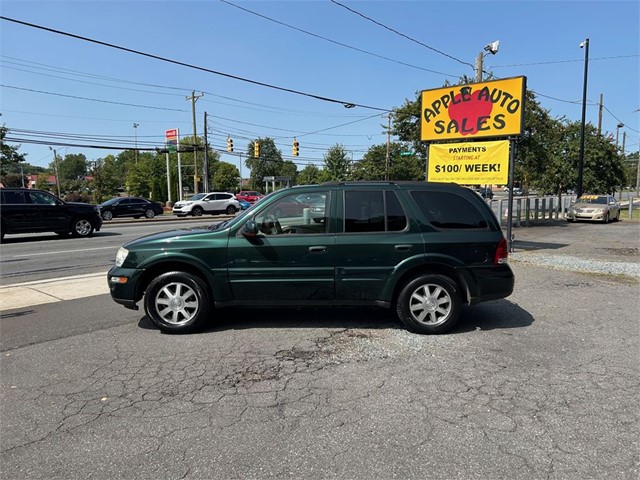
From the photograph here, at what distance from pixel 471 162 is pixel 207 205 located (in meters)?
22.7

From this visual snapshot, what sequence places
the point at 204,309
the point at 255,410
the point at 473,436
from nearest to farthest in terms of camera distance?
the point at 473,436
the point at 255,410
the point at 204,309

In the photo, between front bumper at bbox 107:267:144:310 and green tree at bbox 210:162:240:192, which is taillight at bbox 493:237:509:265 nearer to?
front bumper at bbox 107:267:144:310

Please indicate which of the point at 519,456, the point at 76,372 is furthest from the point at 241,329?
the point at 519,456

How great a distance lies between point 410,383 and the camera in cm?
373

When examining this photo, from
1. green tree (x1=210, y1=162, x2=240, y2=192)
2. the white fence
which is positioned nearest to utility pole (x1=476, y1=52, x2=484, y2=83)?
the white fence

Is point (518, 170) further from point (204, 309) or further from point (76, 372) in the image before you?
point (76, 372)

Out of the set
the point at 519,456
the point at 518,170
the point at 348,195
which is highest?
the point at 518,170

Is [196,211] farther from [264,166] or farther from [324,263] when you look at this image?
[264,166]

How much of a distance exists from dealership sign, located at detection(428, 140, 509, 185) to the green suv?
6.96 m

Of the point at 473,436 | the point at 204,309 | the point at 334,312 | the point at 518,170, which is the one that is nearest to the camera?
the point at 473,436

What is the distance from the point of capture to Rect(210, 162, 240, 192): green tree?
87.9m

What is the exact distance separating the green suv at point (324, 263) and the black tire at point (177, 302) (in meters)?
0.01

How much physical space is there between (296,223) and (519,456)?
3.12 meters

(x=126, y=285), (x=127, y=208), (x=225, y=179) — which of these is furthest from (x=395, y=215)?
(x=225, y=179)
